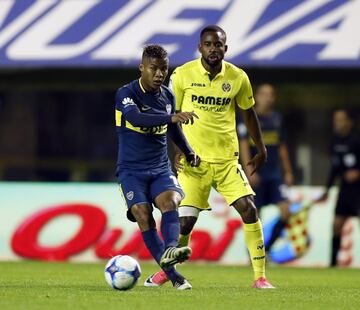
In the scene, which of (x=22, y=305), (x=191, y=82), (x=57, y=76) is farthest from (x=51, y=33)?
(x=22, y=305)

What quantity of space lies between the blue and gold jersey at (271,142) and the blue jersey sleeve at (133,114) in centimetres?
528

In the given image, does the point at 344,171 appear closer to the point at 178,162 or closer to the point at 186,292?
the point at 178,162

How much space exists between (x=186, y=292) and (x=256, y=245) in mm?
947

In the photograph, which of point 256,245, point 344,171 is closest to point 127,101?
point 256,245

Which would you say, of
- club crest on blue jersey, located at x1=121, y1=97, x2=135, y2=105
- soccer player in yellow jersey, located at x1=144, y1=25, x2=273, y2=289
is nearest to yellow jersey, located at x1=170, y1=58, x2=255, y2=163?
soccer player in yellow jersey, located at x1=144, y1=25, x2=273, y2=289

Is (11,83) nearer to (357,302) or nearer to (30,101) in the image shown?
(30,101)

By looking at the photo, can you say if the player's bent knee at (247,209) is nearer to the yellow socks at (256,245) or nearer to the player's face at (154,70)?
the yellow socks at (256,245)

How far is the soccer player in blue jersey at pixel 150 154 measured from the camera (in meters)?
8.89

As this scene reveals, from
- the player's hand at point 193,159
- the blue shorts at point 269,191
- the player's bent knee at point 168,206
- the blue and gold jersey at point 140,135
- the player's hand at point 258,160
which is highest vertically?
the blue and gold jersey at point 140,135

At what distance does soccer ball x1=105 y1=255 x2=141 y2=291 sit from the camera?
877 cm

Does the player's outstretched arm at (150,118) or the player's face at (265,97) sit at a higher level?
the player's outstretched arm at (150,118)

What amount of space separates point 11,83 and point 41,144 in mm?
973

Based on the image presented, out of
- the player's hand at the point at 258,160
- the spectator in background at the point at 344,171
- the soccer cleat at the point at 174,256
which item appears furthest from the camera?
the spectator in background at the point at 344,171

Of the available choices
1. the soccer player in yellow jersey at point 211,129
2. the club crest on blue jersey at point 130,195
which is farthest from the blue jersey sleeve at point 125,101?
the soccer player in yellow jersey at point 211,129
